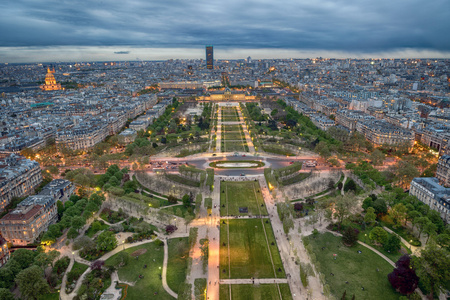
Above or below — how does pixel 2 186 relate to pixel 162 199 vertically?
above

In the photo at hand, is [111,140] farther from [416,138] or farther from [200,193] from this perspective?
[416,138]

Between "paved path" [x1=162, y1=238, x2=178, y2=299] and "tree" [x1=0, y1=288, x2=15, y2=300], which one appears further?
"paved path" [x1=162, y1=238, x2=178, y2=299]

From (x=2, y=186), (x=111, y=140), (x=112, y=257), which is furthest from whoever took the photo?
(x=111, y=140)

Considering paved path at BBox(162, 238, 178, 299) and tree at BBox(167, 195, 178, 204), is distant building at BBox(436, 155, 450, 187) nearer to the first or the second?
tree at BBox(167, 195, 178, 204)

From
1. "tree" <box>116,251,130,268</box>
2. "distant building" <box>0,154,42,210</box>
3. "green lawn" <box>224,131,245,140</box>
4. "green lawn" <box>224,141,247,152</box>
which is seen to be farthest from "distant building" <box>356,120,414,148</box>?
"distant building" <box>0,154,42,210</box>

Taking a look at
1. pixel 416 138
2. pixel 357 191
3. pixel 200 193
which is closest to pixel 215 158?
pixel 200 193

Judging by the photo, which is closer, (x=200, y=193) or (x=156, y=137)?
(x=200, y=193)
